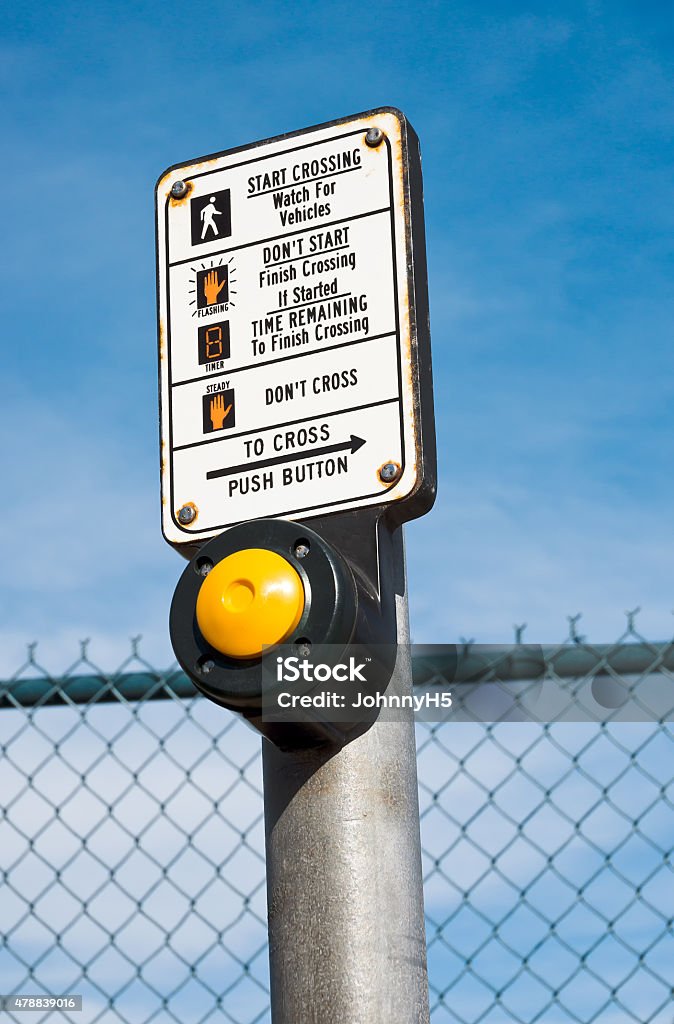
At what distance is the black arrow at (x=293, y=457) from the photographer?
5.23 feet

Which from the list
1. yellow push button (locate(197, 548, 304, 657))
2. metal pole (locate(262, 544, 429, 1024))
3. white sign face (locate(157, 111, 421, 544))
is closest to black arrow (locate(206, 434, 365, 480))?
white sign face (locate(157, 111, 421, 544))

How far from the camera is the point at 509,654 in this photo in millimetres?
2107

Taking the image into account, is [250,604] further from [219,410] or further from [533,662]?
[533,662]

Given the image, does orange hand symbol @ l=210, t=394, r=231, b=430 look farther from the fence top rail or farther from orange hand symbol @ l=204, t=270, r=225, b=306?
the fence top rail

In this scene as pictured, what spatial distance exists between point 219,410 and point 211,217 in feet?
1.01

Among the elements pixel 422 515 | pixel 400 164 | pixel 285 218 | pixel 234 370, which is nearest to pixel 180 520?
pixel 234 370

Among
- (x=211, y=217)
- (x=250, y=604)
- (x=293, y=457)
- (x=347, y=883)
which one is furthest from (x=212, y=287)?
(x=347, y=883)

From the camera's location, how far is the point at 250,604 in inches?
56.7

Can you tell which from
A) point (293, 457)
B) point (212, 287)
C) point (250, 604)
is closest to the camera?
point (250, 604)

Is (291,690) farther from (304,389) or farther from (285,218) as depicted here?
(285,218)

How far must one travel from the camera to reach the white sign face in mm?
1598

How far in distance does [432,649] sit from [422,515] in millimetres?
516

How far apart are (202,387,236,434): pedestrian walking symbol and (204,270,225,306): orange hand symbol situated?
14 cm

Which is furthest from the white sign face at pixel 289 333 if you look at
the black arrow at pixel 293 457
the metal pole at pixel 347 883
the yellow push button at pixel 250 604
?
the metal pole at pixel 347 883
